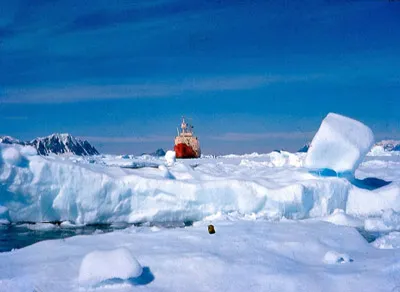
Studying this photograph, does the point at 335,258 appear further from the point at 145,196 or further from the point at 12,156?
the point at 12,156

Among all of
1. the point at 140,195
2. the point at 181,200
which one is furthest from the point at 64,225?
the point at 181,200

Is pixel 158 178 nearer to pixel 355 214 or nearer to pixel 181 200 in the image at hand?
pixel 181 200

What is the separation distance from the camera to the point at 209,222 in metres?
8.65

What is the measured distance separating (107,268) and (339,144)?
8070 mm

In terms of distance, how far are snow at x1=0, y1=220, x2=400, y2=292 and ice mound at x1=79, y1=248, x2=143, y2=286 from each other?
0.01 metres

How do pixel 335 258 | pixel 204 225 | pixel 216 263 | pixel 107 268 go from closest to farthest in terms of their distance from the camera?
pixel 107 268
pixel 216 263
pixel 335 258
pixel 204 225

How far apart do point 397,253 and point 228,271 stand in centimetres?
271

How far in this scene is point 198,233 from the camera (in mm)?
6633

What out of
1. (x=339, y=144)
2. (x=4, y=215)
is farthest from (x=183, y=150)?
(x=4, y=215)

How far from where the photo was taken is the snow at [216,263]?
14.1 feet

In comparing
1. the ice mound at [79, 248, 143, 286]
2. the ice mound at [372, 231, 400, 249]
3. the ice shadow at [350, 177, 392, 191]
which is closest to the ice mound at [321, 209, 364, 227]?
the ice mound at [372, 231, 400, 249]

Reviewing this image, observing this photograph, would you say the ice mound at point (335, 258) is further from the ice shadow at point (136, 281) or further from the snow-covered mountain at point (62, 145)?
the snow-covered mountain at point (62, 145)

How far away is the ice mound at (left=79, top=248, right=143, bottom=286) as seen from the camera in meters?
4.11

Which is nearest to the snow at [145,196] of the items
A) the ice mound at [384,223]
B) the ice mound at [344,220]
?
the ice mound at [344,220]
